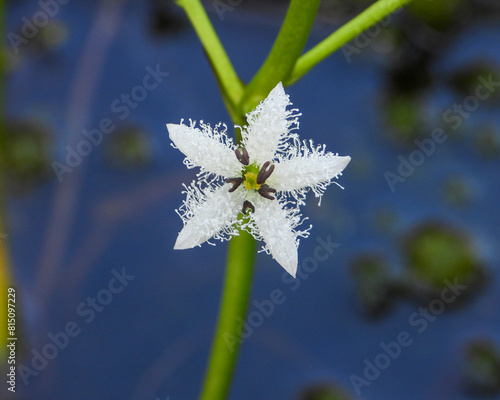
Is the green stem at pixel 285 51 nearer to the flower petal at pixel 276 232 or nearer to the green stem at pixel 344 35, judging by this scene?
the green stem at pixel 344 35

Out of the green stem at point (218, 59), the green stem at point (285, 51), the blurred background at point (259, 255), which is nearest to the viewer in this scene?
the green stem at point (285, 51)

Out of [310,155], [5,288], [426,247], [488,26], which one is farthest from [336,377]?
[488,26]

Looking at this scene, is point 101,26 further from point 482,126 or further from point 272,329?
point 482,126

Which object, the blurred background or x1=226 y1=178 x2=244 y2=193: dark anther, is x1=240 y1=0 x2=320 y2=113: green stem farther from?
the blurred background

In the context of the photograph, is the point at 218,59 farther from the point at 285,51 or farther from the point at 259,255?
the point at 259,255

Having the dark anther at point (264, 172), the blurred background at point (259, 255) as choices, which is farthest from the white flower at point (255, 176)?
the blurred background at point (259, 255)

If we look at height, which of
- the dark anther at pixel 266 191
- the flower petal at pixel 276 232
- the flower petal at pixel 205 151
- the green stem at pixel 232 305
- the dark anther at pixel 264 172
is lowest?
the green stem at pixel 232 305

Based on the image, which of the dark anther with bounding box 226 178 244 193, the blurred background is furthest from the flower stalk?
the blurred background
